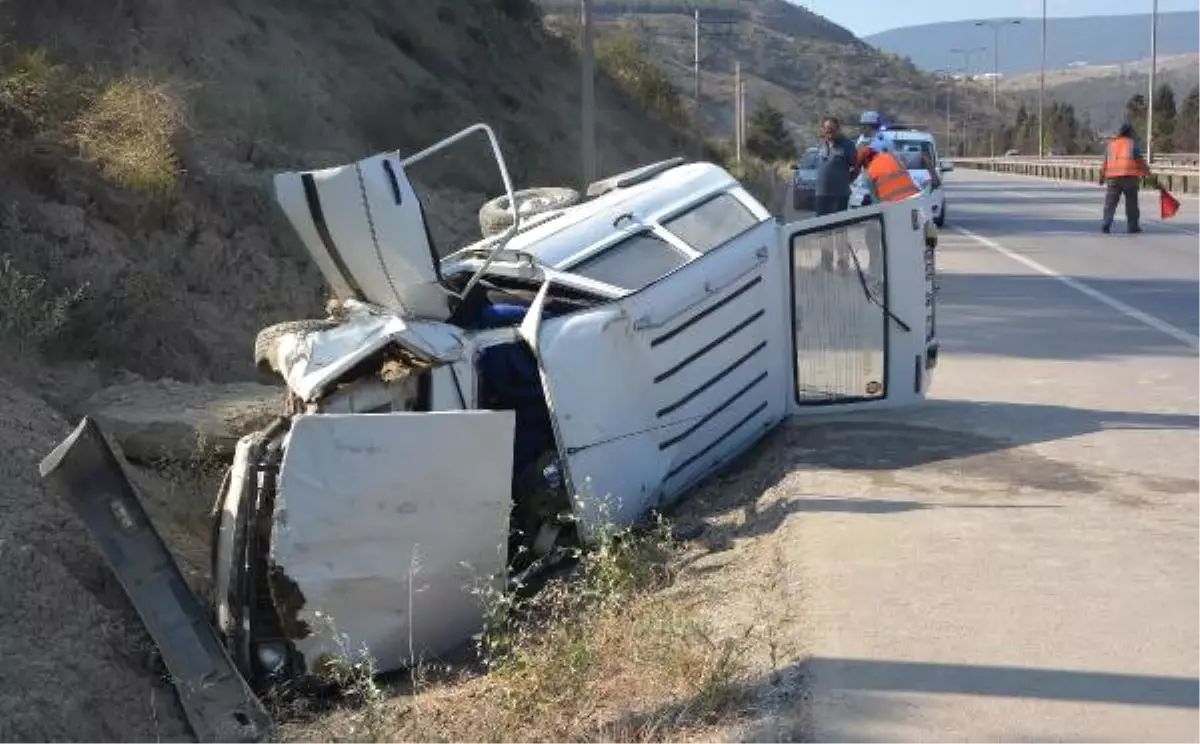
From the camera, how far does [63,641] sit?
5.39 metres

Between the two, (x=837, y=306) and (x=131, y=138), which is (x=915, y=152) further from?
(x=837, y=306)

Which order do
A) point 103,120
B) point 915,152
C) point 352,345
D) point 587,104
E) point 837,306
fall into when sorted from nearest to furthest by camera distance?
1. point 352,345
2. point 837,306
3. point 103,120
4. point 587,104
5. point 915,152

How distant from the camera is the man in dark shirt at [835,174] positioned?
550 inches

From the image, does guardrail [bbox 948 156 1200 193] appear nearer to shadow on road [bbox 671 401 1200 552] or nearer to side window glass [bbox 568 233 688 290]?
shadow on road [bbox 671 401 1200 552]

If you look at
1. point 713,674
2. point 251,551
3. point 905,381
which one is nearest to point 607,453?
point 251,551

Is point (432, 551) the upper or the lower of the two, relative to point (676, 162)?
lower

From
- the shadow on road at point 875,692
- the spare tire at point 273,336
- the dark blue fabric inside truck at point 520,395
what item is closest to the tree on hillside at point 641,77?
the dark blue fabric inside truck at point 520,395

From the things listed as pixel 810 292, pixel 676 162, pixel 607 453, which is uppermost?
pixel 676 162

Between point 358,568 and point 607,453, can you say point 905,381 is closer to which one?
point 607,453

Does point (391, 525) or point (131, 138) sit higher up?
point (131, 138)

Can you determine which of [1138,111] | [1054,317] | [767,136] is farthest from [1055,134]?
[1054,317]

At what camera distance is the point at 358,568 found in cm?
575

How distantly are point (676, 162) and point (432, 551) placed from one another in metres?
3.97

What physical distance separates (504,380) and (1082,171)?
5099cm
